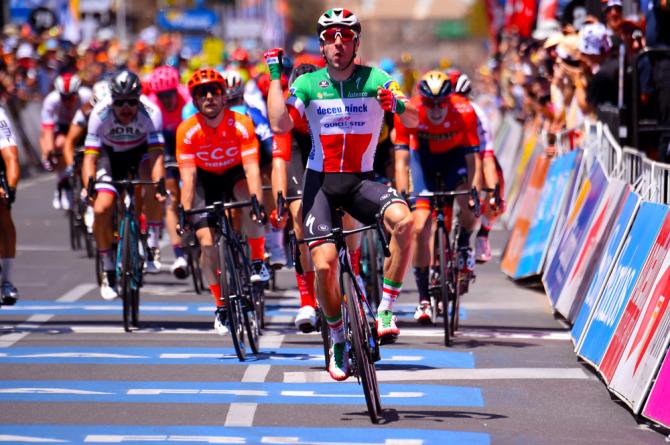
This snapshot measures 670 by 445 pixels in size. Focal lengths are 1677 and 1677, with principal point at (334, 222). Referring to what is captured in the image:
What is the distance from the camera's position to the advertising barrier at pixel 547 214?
16009 millimetres

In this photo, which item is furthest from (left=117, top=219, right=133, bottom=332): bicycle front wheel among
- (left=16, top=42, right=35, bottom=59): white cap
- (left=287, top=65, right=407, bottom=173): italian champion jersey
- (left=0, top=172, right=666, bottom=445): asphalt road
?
(left=16, top=42, right=35, bottom=59): white cap

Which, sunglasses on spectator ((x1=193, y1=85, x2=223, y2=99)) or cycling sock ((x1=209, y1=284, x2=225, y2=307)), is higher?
sunglasses on spectator ((x1=193, y1=85, x2=223, y2=99))

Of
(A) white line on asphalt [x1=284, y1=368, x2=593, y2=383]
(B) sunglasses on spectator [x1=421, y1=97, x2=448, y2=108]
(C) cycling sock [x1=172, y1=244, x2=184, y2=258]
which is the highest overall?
(B) sunglasses on spectator [x1=421, y1=97, x2=448, y2=108]

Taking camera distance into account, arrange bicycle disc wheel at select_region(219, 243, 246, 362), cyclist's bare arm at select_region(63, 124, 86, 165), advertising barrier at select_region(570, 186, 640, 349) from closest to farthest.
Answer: advertising barrier at select_region(570, 186, 640, 349) → bicycle disc wheel at select_region(219, 243, 246, 362) → cyclist's bare arm at select_region(63, 124, 86, 165)

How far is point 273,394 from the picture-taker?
10367 millimetres

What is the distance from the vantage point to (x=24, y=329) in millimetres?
13609

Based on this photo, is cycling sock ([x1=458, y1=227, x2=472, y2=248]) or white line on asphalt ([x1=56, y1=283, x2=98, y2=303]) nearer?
cycling sock ([x1=458, y1=227, x2=472, y2=248])

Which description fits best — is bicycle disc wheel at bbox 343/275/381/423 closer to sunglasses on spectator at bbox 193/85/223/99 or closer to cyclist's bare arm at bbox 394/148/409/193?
cyclist's bare arm at bbox 394/148/409/193

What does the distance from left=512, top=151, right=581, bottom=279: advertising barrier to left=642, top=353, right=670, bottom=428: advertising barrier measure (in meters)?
6.66

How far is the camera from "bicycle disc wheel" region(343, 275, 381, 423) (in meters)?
9.21

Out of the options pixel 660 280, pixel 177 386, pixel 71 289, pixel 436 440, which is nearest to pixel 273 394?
pixel 177 386

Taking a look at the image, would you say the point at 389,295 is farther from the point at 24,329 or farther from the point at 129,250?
the point at 24,329

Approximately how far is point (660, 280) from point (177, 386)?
3156 millimetres

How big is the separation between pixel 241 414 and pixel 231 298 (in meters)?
2.28
